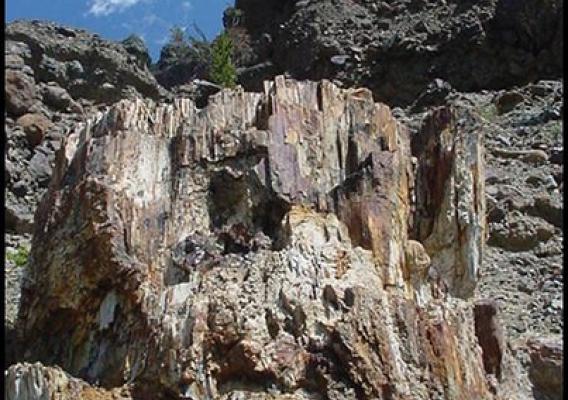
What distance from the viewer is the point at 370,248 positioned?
8039 millimetres

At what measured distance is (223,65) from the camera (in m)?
21.3

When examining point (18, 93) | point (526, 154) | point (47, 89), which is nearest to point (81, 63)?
point (47, 89)

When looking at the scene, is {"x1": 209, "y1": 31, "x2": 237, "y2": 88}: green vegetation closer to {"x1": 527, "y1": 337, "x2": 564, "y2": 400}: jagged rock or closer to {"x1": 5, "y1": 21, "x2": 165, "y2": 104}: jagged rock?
{"x1": 5, "y1": 21, "x2": 165, "y2": 104}: jagged rock

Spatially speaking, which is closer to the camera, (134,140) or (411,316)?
(411,316)

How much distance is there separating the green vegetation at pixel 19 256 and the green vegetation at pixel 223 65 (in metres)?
7.81

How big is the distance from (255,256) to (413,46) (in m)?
15.6

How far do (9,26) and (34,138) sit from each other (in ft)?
15.4

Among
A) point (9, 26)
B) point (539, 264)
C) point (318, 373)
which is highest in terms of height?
point (9, 26)

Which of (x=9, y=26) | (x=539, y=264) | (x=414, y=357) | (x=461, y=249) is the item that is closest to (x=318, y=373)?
(x=414, y=357)

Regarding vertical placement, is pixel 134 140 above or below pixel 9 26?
below

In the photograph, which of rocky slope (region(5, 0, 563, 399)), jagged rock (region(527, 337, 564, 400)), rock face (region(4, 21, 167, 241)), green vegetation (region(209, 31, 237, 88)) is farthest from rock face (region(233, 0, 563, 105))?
jagged rock (region(527, 337, 564, 400))

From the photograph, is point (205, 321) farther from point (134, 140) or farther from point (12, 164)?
point (12, 164)

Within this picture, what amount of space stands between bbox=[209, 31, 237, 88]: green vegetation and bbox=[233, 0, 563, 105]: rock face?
140cm

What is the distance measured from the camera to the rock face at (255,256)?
721cm
